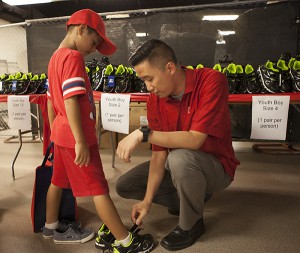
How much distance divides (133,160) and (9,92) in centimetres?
137

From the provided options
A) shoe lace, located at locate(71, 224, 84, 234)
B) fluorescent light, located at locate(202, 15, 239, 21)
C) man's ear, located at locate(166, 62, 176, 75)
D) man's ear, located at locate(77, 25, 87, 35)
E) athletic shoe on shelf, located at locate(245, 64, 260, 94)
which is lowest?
shoe lace, located at locate(71, 224, 84, 234)

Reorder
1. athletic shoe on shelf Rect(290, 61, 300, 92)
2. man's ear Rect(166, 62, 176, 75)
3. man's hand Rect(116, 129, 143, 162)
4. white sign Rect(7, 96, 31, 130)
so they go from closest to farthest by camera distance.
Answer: man's hand Rect(116, 129, 143, 162), man's ear Rect(166, 62, 176, 75), athletic shoe on shelf Rect(290, 61, 300, 92), white sign Rect(7, 96, 31, 130)

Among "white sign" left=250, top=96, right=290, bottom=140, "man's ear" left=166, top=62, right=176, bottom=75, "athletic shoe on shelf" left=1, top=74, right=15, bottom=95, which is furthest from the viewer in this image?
"athletic shoe on shelf" left=1, top=74, right=15, bottom=95

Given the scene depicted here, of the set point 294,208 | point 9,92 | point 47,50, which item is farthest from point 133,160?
point 47,50

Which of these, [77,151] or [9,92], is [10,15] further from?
[77,151]

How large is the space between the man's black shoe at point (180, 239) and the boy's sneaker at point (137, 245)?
7 cm

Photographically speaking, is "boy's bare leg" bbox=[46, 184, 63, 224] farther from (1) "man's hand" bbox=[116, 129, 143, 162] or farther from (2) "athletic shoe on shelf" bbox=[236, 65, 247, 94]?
(2) "athletic shoe on shelf" bbox=[236, 65, 247, 94]

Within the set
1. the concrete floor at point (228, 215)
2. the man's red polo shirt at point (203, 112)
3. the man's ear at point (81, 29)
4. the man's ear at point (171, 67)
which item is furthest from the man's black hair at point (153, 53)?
the concrete floor at point (228, 215)

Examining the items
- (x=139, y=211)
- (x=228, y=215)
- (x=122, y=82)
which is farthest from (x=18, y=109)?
(x=228, y=215)

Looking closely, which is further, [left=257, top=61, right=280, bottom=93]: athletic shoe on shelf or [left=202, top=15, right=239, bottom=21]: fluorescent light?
[left=202, top=15, right=239, bottom=21]: fluorescent light

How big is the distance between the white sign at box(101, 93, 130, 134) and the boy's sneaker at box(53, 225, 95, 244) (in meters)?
0.77

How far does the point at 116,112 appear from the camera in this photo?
1979 mm

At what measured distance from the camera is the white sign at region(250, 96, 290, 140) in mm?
1647

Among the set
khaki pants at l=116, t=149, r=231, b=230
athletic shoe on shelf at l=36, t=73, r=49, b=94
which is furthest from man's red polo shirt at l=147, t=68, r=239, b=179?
athletic shoe on shelf at l=36, t=73, r=49, b=94
